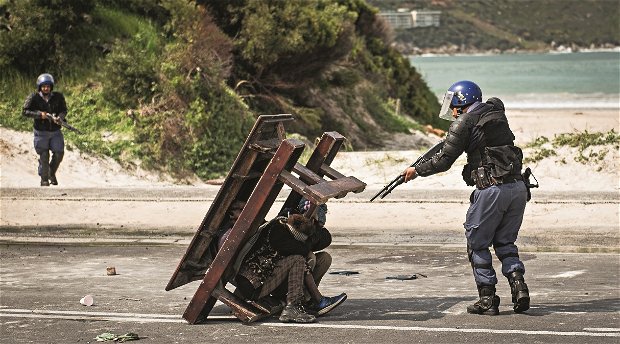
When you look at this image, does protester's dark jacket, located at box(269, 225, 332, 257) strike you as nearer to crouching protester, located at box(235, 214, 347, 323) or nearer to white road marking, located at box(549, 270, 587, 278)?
crouching protester, located at box(235, 214, 347, 323)

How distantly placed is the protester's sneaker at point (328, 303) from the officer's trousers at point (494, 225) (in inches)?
41.5

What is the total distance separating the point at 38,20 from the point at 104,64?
65.8 inches

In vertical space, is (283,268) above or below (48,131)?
above

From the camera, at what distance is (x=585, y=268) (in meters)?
11.4

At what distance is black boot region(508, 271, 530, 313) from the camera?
356 inches

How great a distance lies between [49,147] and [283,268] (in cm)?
971

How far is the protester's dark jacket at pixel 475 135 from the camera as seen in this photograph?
9.20 m

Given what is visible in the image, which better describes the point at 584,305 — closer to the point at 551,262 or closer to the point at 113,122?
the point at 551,262

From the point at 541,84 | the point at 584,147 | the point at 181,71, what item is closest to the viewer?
the point at 584,147

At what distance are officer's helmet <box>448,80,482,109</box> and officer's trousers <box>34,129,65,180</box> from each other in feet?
31.6

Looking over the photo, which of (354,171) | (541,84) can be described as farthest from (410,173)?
(541,84)

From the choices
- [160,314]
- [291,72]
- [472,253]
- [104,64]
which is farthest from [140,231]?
[291,72]

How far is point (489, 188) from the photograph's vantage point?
919cm

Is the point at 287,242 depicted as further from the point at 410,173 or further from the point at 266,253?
the point at 410,173
